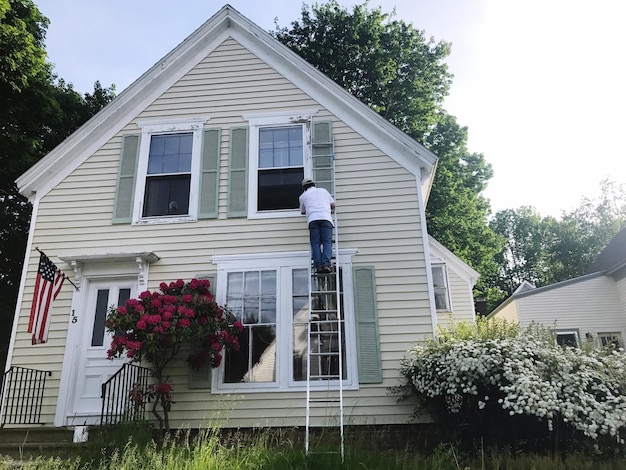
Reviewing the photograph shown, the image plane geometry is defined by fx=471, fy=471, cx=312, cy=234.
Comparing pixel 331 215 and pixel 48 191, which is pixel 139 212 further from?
pixel 331 215

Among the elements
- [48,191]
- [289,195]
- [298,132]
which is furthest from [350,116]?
[48,191]

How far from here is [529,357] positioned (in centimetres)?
546

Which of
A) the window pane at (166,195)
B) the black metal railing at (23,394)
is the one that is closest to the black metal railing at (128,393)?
the black metal railing at (23,394)

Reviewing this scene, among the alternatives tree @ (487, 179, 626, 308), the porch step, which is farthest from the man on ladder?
tree @ (487, 179, 626, 308)

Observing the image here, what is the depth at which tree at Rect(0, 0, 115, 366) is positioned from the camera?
1216cm

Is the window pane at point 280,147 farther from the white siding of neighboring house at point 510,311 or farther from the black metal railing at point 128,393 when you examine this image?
the white siding of neighboring house at point 510,311

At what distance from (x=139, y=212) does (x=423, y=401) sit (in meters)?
5.25

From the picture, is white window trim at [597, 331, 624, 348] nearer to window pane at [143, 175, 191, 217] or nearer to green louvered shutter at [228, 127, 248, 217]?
green louvered shutter at [228, 127, 248, 217]

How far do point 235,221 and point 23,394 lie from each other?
3.88 m

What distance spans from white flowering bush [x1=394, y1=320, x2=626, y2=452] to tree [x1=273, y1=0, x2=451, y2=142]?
14.7 m

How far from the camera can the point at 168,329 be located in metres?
5.95

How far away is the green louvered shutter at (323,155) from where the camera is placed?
762 cm

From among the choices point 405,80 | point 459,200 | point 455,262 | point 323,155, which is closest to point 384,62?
point 405,80

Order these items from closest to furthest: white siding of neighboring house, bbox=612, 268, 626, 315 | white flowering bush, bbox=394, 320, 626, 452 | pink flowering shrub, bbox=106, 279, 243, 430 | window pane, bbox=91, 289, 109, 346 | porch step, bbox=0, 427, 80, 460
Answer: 1. white flowering bush, bbox=394, 320, 626, 452
2. porch step, bbox=0, 427, 80, 460
3. pink flowering shrub, bbox=106, 279, 243, 430
4. window pane, bbox=91, 289, 109, 346
5. white siding of neighboring house, bbox=612, 268, 626, 315
